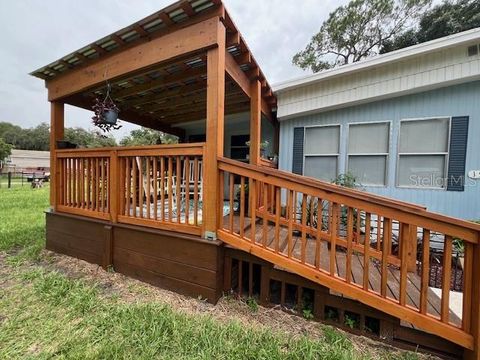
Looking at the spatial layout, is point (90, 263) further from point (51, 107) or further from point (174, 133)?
point (174, 133)

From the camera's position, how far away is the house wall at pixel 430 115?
384 cm

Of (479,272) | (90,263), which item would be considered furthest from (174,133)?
(479,272)

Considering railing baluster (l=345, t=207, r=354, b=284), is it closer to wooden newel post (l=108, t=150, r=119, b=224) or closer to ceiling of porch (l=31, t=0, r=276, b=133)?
ceiling of porch (l=31, t=0, r=276, b=133)

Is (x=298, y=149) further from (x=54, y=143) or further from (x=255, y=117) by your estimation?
(x=54, y=143)

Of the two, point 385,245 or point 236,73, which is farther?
point 236,73

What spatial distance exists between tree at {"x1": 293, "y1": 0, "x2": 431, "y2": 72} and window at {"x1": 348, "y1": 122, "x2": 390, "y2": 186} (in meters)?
15.2

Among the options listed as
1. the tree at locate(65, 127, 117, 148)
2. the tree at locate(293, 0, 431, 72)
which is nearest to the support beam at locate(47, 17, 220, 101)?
the tree at locate(65, 127, 117, 148)

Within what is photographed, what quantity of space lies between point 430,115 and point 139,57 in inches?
183

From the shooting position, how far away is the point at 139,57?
2.83m

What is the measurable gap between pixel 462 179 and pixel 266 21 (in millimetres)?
12008

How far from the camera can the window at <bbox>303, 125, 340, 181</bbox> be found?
4.75 metres

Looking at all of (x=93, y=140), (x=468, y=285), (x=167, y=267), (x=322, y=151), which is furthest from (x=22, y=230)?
(x=93, y=140)

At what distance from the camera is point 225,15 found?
2.41m

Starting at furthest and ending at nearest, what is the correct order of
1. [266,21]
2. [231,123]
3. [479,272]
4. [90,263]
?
[266,21] < [231,123] < [90,263] < [479,272]
